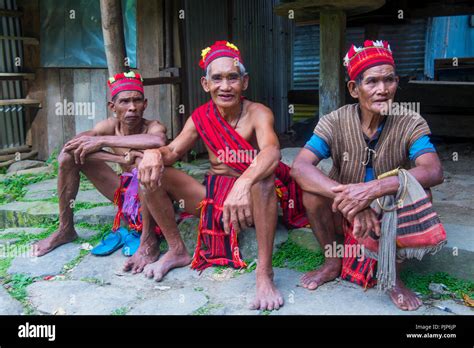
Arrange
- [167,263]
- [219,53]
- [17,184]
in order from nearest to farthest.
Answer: [219,53] < [167,263] < [17,184]

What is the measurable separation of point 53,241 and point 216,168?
155cm

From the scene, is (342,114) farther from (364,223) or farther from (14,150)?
(14,150)

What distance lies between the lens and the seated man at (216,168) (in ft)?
11.8

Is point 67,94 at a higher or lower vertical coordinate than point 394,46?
lower

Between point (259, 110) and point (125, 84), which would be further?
point (125, 84)

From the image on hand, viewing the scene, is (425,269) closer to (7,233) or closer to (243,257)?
(243,257)

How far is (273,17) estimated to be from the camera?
959 centimetres

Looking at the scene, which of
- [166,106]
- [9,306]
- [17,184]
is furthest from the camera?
[166,106]

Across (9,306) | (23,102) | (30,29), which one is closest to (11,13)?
(30,29)

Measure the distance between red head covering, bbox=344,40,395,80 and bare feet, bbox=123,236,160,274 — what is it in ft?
6.31

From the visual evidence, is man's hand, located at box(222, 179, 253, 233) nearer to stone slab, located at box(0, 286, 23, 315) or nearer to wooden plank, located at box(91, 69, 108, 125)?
stone slab, located at box(0, 286, 23, 315)

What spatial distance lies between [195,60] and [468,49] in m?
9.75

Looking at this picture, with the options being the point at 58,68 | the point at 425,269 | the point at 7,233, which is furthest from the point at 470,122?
the point at 7,233

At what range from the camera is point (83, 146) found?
397cm
